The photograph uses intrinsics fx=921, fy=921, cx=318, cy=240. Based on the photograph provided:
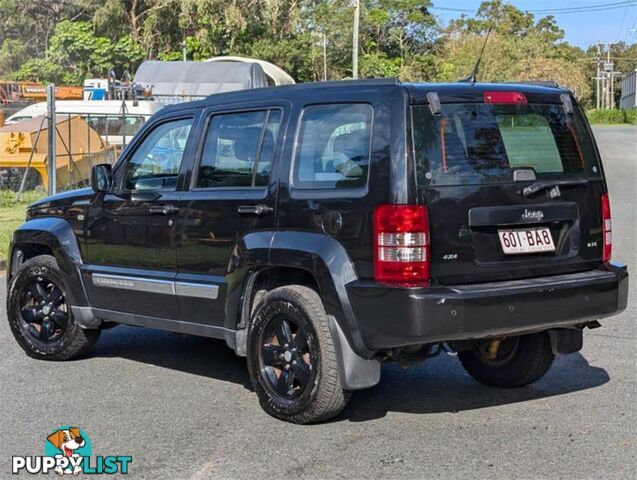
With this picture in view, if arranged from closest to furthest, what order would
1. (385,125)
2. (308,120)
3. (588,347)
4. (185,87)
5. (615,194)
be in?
(385,125), (308,120), (588,347), (615,194), (185,87)

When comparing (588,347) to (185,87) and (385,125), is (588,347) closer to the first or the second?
(385,125)

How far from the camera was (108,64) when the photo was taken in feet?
169

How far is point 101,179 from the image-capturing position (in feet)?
22.0

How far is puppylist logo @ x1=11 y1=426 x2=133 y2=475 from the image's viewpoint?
4836 millimetres

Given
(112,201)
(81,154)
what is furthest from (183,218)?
(81,154)

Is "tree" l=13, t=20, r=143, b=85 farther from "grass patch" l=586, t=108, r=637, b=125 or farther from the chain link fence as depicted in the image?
"grass patch" l=586, t=108, r=637, b=125

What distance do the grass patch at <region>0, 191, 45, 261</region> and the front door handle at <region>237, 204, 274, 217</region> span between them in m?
7.79

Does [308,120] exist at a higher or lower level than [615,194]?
higher

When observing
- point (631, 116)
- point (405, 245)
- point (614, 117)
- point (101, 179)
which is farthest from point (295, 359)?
point (614, 117)

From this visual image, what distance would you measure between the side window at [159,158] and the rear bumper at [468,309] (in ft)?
6.43

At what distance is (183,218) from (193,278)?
1.34 feet

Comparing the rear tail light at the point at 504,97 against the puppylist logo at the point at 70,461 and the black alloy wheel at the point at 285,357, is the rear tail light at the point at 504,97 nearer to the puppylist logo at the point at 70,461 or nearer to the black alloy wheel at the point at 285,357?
the black alloy wheel at the point at 285,357

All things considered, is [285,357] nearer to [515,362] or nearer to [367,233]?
[367,233]

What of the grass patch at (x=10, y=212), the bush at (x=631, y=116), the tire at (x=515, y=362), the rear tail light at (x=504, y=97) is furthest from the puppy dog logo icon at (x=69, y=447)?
the bush at (x=631, y=116)
